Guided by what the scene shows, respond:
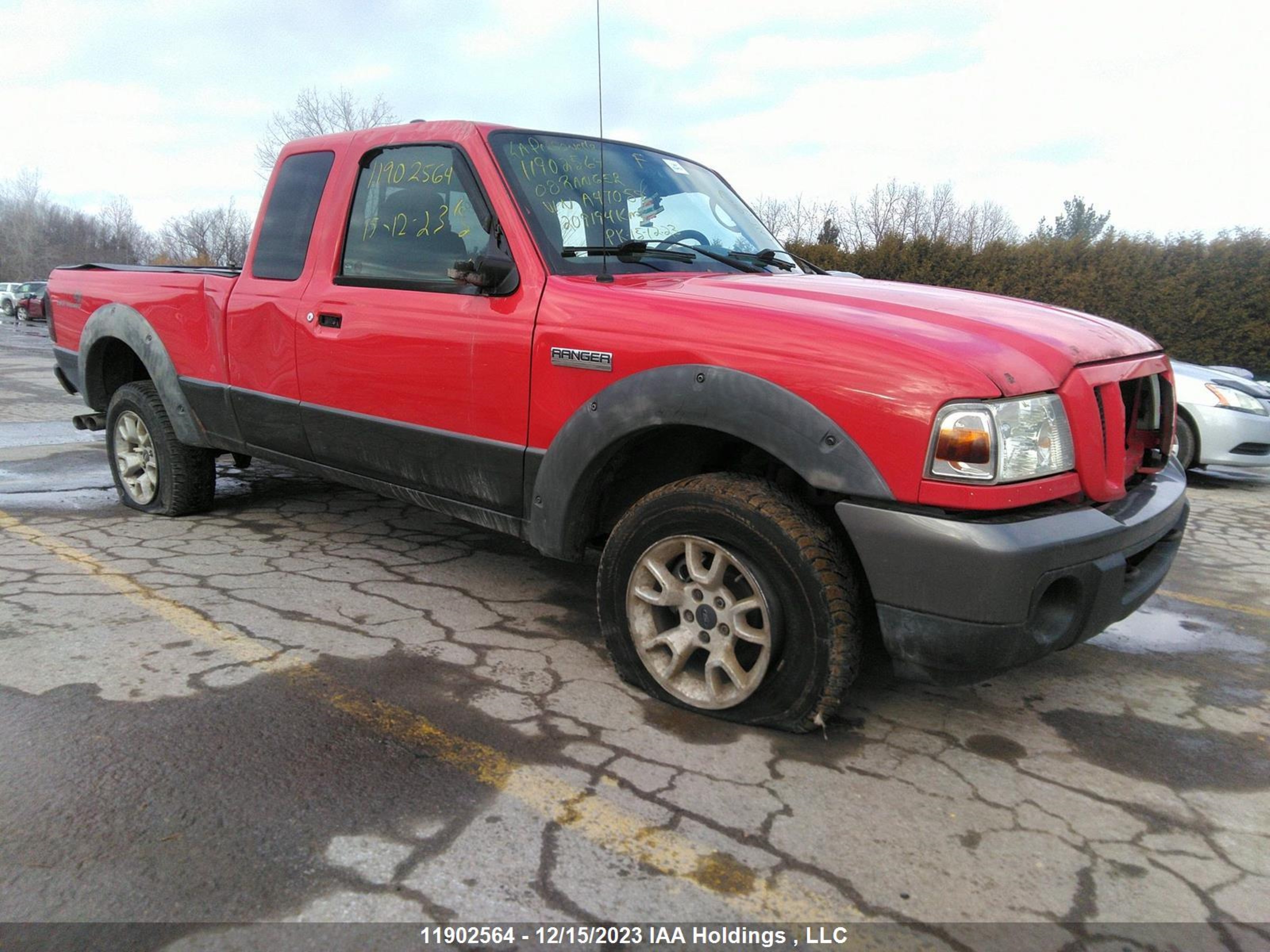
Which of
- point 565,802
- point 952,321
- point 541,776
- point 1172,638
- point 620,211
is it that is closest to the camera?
point 565,802

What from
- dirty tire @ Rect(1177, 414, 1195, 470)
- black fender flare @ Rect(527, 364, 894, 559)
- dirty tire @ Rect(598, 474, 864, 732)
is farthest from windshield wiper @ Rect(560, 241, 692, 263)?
dirty tire @ Rect(1177, 414, 1195, 470)

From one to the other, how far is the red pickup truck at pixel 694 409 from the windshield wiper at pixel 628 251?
10 millimetres

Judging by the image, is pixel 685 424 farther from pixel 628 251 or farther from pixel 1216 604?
pixel 1216 604

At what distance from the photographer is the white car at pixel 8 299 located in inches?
1540

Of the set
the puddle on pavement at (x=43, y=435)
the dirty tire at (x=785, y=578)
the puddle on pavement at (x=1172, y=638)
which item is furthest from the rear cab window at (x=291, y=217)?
the puddle on pavement at (x=43, y=435)

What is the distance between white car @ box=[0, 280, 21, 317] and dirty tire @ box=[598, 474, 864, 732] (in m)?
43.6

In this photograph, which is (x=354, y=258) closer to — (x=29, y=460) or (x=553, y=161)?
(x=553, y=161)

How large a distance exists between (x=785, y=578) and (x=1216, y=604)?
2.95 m

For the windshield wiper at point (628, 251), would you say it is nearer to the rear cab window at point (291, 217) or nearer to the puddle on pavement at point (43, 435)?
the rear cab window at point (291, 217)

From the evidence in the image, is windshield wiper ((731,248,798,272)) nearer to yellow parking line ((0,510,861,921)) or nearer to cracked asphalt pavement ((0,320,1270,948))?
cracked asphalt pavement ((0,320,1270,948))

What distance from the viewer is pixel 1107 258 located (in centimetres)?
1659

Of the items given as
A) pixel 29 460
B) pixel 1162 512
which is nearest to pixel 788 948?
pixel 1162 512

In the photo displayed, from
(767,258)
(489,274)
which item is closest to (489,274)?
(489,274)

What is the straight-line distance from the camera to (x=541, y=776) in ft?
8.55
